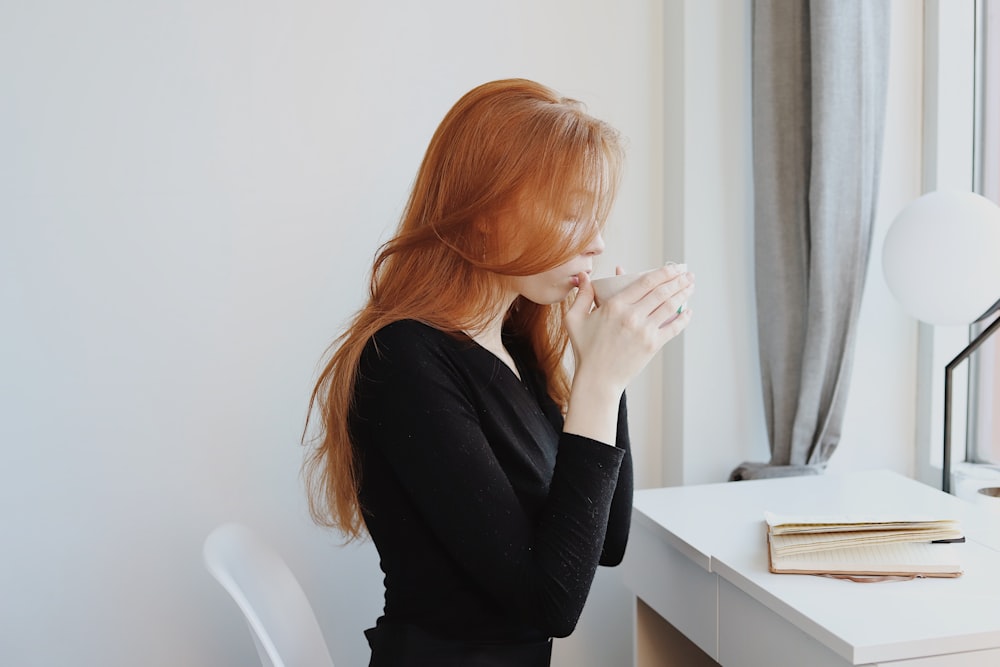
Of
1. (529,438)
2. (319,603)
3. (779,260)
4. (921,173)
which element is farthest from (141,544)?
(921,173)

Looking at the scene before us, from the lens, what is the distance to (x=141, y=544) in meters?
1.69

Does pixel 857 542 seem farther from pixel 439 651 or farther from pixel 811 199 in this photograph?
pixel 811 199

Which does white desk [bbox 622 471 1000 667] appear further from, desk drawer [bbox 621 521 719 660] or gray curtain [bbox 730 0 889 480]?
gray curtain [bbox 730 0 889 480]

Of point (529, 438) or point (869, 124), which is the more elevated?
point (869, 124)

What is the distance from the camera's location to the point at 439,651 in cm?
108

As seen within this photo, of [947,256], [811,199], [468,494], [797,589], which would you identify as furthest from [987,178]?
[468,494]

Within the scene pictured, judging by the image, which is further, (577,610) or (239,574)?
(239,574)

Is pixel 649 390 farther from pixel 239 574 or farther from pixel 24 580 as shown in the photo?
pixel 24 580

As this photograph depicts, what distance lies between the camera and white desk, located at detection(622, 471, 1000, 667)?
97cm

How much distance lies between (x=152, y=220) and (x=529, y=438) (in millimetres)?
911

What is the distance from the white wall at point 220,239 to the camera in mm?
1625

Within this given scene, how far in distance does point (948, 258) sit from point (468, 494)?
93cm

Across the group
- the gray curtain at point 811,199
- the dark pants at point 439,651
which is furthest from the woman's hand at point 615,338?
the gray curtain at point 811,199

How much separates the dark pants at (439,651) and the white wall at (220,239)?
2.36ft
